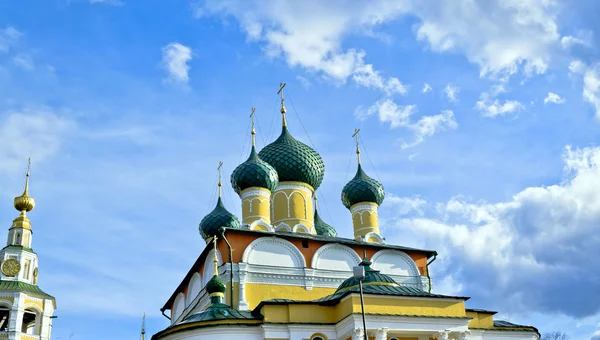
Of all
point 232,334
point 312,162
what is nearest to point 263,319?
point 232,334

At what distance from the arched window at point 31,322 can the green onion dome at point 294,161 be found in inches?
338

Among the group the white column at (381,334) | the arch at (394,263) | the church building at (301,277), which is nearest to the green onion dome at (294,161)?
the church building at (301,277)

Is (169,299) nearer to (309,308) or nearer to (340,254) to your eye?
(340,254)

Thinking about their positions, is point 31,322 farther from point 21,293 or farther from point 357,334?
point 357,334

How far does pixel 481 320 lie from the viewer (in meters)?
17.3

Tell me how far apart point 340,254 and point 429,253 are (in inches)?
111

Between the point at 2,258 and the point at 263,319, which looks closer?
the point at 263,319

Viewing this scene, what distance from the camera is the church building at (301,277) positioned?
1523cm

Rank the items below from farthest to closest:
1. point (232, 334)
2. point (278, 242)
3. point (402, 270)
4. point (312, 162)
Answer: point (312, 162)
point (402, 270)
point (278, 242)
point (232, 334)

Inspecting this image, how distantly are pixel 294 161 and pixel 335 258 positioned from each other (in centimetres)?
414

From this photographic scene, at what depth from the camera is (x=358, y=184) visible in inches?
915

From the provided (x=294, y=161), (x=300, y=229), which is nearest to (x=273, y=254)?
(x=300, y=229)

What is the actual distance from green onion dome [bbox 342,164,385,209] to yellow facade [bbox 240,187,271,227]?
343cm

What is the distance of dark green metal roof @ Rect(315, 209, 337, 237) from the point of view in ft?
84.7
